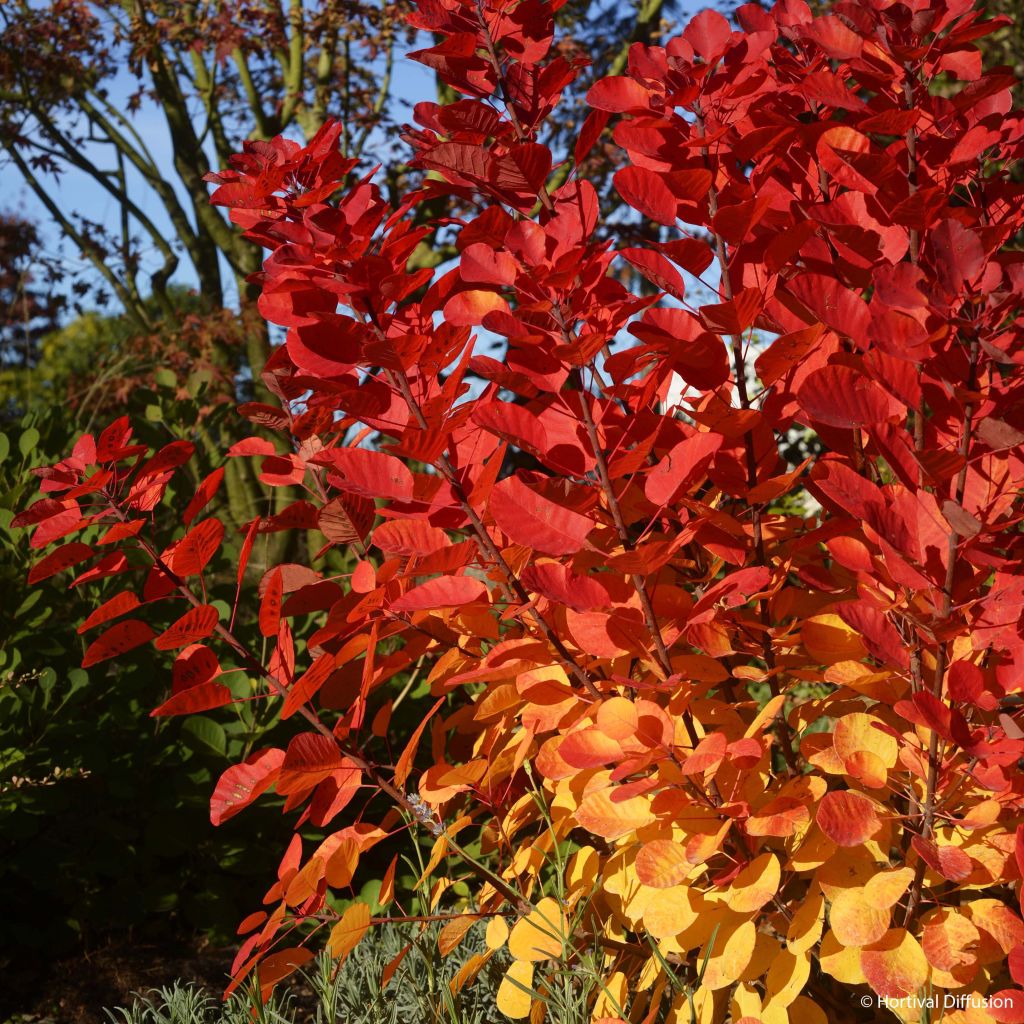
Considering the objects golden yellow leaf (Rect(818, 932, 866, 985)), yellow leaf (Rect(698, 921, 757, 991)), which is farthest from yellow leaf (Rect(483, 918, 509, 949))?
golden yellow leaf (Rect(818, 932, 866, 985))

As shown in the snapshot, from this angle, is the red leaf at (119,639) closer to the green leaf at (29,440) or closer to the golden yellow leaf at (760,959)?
the golden yellow leaf at (760,959)

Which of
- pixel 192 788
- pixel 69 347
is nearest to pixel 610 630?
pixel 192 788

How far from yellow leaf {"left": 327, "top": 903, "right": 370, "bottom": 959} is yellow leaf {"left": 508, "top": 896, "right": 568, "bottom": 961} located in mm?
184

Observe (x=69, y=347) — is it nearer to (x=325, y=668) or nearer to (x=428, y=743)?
(x=428, y=743)

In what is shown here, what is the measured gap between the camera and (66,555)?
111cm

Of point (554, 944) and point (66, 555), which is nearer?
point (66, 555)

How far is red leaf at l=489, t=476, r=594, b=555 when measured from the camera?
3.03 feet

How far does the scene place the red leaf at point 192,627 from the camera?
3.61 ft

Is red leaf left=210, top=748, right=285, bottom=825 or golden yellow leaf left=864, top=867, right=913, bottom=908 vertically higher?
red leaf left=210, top=748, right=285, bottom=825

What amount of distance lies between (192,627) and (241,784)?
19cm

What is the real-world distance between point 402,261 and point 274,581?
1.33 feet

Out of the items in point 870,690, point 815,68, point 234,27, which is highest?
point 234,27

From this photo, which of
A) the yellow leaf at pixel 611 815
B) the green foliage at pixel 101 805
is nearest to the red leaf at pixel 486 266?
the yellow leaf at pixel 611 815

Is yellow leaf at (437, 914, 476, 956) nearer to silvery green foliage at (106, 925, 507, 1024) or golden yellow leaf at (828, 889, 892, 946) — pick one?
silvery green foliage at (106, 925, 507, 1024)
